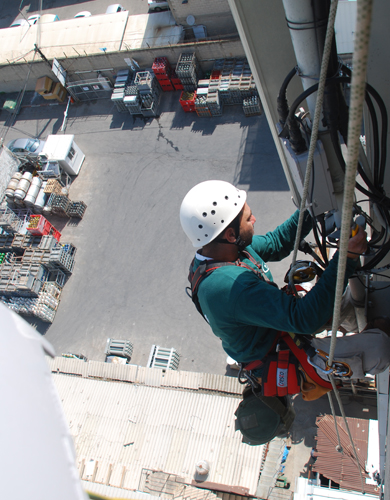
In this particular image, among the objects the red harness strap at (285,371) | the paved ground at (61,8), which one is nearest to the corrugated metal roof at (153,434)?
the red harness strap at (285,371)

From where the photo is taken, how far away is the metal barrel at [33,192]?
65.2ft

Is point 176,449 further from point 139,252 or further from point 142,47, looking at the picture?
point 142,47

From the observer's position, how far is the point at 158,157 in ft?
66.2

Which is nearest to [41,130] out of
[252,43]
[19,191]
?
[19,191]

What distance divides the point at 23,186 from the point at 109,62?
8.87 m

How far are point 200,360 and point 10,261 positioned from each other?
33.6ft

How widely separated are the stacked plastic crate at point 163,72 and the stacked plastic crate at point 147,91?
36 centimetres

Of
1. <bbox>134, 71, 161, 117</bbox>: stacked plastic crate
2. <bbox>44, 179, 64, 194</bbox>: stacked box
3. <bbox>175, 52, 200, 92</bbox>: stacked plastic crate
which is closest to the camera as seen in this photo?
<bbox>44, 179, 64, 194</bbox>: stacked box

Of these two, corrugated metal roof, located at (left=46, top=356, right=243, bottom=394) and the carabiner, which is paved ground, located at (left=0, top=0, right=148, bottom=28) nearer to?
corrugated metal roof, located at (left=46, top=356, right=243, bottom=394)

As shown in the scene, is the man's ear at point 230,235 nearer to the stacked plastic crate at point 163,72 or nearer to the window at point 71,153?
the window at point 71,153

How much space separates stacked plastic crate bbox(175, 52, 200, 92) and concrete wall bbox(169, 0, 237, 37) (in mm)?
1868

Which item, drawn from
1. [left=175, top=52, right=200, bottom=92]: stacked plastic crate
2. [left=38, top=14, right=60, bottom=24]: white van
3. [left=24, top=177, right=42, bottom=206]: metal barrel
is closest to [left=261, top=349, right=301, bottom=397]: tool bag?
[left=24, top=177, right=42, bottom=206]: metal barrel

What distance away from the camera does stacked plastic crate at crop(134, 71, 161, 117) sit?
21.4 meters

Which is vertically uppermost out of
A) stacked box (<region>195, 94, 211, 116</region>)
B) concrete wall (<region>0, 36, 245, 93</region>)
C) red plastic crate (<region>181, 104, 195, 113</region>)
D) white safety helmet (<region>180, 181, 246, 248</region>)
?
concrete wall (<region>0, 36, 245, 93</region>)
